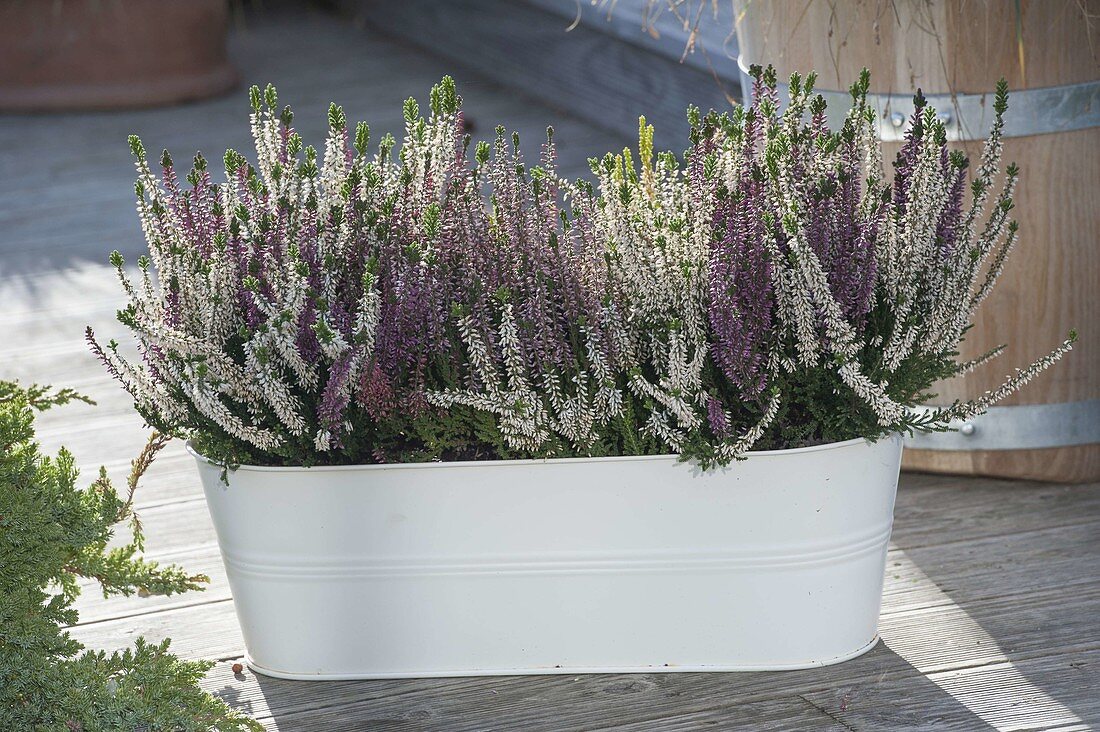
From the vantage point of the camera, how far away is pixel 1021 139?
2025mm

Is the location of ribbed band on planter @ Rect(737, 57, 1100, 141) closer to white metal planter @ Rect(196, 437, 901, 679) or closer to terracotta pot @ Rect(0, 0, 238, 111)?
white metal planter @ Rect(196, 437, 901, 679)

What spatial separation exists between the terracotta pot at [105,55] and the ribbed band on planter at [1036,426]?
4.43 m

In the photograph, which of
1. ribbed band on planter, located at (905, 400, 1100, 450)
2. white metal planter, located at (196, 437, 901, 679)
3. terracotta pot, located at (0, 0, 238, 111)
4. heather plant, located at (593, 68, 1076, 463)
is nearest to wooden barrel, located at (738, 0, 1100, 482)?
ribbed band on planter, located at (905, 400, 1100, 450)

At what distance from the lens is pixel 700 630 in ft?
5.39

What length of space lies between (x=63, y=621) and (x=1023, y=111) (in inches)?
59.8

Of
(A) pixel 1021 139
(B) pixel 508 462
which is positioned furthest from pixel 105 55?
(B) pixel 508 462

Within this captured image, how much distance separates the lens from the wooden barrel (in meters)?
1.97

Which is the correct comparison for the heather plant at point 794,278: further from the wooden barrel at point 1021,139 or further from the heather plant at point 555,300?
the wooden barrel at point 1021,139

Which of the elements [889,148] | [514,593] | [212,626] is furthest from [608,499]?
[889,148]

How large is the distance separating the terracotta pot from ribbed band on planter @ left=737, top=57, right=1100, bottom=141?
4361mm

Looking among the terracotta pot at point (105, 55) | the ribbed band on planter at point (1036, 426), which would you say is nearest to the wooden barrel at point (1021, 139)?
the ribbed band on planter at point (1036, 426)

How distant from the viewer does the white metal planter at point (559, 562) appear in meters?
1.57

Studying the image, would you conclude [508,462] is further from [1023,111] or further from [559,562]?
[1023,111]

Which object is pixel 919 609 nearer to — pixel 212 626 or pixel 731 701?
pixel 731 701
